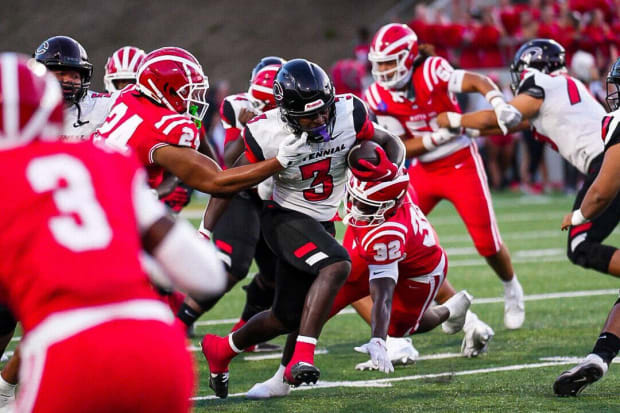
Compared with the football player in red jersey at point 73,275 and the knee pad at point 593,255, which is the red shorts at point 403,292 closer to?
the knee pad at point 593,255

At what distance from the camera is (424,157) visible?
6750mm

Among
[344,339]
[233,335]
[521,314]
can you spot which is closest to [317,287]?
[233,335]

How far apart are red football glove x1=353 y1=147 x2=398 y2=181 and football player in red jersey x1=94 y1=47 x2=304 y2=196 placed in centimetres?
36

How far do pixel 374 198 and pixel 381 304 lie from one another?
51 centimetres

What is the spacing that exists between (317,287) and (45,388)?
7.19 feet

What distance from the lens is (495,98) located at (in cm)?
624

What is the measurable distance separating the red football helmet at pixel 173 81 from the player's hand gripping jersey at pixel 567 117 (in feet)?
7.90

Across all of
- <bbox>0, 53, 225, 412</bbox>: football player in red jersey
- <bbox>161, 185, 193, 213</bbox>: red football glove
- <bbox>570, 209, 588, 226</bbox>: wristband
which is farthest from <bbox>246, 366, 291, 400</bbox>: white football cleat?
<bbox>0, 53, 225, 412</bbox>: football player in red jersey

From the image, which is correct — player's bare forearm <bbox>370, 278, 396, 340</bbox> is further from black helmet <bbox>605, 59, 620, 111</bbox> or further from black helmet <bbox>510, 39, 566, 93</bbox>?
black helmet <bbox>510, 39, 566, 93</bbox>

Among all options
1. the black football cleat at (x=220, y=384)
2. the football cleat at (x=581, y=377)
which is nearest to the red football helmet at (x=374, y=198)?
the black football cleat at (x=220, y=384)

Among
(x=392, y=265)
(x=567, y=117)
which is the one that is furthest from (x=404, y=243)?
(x=567, y=117)

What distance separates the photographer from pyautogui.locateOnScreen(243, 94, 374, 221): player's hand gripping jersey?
452 cm

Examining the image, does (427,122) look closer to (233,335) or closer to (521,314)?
(521,314)

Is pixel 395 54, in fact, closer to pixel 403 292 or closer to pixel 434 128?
pixel 434 128
